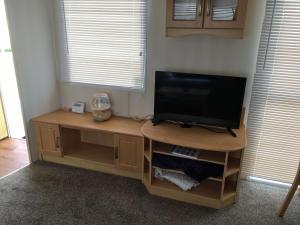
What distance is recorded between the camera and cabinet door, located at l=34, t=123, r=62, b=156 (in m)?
2.71

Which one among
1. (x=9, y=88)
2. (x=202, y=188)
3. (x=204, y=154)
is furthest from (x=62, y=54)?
(x=202, y=188)

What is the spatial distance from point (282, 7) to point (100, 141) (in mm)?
2384

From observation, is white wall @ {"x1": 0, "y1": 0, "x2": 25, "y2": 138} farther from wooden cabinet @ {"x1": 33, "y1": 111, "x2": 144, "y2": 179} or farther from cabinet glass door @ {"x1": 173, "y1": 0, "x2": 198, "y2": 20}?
cabinet glass door @ {"x1": 173, "y1": 0, "x2": 198, "y2": 20}

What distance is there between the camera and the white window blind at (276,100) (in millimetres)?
2121

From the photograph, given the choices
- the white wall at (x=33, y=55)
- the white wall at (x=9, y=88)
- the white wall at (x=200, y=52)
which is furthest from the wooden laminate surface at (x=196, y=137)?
the white wall at (x=9, y=88)

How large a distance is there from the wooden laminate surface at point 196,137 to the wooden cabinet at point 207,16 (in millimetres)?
863

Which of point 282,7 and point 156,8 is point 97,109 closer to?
point 156,8

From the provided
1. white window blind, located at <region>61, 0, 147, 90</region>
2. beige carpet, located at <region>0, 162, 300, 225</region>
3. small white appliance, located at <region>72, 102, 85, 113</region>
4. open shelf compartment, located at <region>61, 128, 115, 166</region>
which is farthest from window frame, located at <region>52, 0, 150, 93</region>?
beige carpet, located at <region>0, 162, 300, 225</region>

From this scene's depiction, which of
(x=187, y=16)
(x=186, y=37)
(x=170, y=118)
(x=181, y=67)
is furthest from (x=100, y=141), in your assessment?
(x=187, y=16)

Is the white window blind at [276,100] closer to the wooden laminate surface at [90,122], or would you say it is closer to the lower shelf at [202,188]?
the lower shelf at [202,188]

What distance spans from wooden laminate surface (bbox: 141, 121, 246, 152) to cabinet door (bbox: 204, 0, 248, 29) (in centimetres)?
93

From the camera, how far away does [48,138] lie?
9.05 ft

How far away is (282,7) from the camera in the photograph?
2080 mm

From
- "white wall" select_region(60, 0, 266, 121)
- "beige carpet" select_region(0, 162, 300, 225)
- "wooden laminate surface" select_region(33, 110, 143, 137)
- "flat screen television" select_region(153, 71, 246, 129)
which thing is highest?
"white wall" select_region(60, 0, 266, 121)
